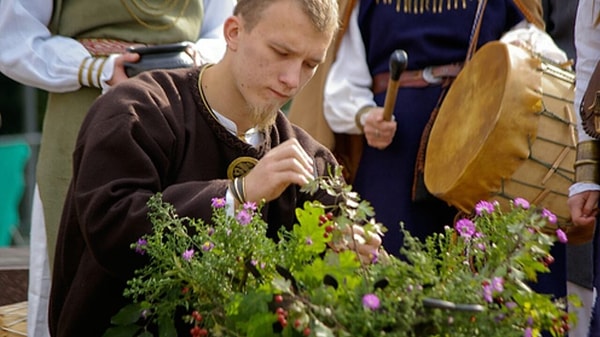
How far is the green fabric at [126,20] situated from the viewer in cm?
399

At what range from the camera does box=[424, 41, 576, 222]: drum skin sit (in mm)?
3971

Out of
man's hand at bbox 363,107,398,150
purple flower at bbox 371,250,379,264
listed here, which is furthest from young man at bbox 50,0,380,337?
man's hand at bbox 363,107,398,150

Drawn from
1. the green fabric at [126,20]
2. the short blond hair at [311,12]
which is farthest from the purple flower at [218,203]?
the green fabric at [126,20]

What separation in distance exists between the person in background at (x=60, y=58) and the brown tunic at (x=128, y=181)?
0.63m

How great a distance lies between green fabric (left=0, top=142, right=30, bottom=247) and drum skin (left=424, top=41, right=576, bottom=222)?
15.5 ft

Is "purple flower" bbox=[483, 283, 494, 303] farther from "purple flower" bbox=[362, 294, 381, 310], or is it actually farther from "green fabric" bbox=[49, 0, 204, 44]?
"green fabric" bbox=[49, 0, 204, 44]

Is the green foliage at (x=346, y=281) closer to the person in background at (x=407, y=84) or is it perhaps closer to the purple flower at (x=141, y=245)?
the purple flower at (x=141, y=245)

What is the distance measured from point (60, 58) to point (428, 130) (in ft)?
4.34

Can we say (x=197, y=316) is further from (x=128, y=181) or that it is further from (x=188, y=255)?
(x=128, y=181)

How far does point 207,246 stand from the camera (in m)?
2.58

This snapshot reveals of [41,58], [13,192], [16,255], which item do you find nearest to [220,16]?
[41,58]

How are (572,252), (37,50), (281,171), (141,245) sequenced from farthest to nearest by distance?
(572,252) < (37,50) < (281,171) < (141,245)

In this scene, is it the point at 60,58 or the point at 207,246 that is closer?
the point at 207,246

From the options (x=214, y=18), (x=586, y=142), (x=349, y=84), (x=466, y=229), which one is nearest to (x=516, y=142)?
(x=586, y=142)
